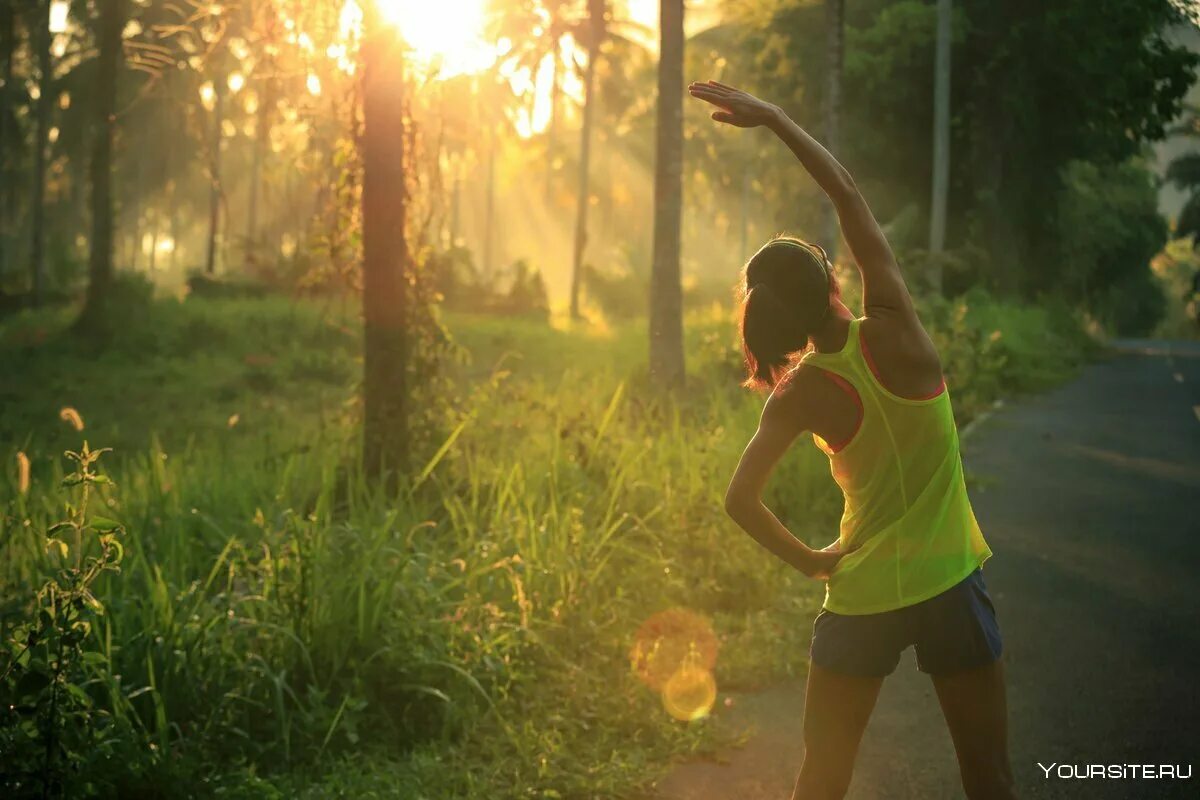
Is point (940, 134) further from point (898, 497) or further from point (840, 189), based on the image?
point (898, 497)

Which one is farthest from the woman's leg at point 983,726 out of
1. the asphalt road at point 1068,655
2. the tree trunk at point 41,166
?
the tree trunk at point 41,166

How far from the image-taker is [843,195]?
3205 millimetres

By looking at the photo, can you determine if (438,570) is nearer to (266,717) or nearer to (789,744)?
(266,717)

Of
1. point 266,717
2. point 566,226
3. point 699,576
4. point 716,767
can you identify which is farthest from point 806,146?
point 566,226

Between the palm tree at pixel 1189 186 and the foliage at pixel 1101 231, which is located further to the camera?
the palm tree at pixel 1189 186

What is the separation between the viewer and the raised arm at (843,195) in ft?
10.3

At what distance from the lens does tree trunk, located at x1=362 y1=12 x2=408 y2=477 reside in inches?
363

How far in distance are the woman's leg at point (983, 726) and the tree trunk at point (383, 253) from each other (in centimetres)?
653

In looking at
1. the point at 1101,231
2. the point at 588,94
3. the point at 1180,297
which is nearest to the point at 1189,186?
the point at 1180,297

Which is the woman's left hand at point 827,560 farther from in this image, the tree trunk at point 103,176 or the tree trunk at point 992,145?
the tree trunk at point 992,145

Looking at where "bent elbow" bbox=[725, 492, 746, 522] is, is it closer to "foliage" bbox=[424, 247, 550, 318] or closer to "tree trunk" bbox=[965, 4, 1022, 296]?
"tree trunk" bbox=[965, 4, 1022, 296]

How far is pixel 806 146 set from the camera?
10.4 feet

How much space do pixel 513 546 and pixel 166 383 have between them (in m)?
17.6

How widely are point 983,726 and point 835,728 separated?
0.35 meters
